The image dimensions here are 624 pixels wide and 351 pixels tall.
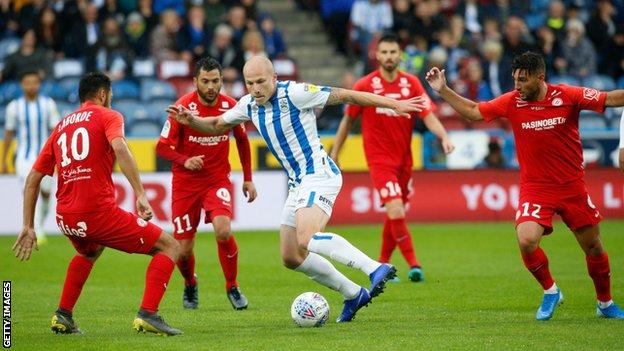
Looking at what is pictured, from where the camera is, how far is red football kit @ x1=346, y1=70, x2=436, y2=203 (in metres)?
13.7

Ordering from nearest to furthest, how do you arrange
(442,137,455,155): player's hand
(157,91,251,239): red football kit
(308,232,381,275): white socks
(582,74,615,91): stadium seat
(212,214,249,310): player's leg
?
(308,232,381,275): white socks, (212,214,249,310): player's leg, (157,91,251,239): red football kit, (442,137,455,155): player's hand, (582,74,615,91): stadium seat

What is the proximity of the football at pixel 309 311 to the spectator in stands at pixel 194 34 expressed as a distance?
1438cm

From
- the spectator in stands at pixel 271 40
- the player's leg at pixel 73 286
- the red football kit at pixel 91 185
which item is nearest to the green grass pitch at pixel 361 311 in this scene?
the player's leg at pixel 73 286

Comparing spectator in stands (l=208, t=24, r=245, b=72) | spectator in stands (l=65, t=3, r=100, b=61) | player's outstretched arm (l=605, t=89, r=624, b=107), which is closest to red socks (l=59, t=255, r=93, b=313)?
player's outstretched arm (l=605, t=89, r=624, b=107)

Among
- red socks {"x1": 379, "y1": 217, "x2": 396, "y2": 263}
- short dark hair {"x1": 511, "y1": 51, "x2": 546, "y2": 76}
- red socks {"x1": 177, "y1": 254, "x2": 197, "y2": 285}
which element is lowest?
red socks {"x1": 379, "y1": 217, "x2": 396, "y2": 263}

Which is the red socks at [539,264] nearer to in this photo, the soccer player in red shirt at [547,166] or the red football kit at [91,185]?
the soccer player in red shirt at [547,166]

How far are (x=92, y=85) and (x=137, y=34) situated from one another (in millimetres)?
14583

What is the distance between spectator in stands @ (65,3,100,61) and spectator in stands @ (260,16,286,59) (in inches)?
136

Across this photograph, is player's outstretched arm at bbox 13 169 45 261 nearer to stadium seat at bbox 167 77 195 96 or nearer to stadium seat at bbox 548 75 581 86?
stadium seat at bbox 167 77 195 96

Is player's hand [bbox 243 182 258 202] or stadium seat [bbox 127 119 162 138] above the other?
player's hand [bbox 243 182 258 202]

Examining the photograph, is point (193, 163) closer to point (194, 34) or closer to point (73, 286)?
point (73, 286)

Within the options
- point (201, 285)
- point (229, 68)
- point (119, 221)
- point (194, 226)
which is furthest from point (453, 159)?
point (119, 221)

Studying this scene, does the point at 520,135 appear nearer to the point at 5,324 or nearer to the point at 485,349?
the point at 485,349

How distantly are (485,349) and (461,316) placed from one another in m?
1.92
